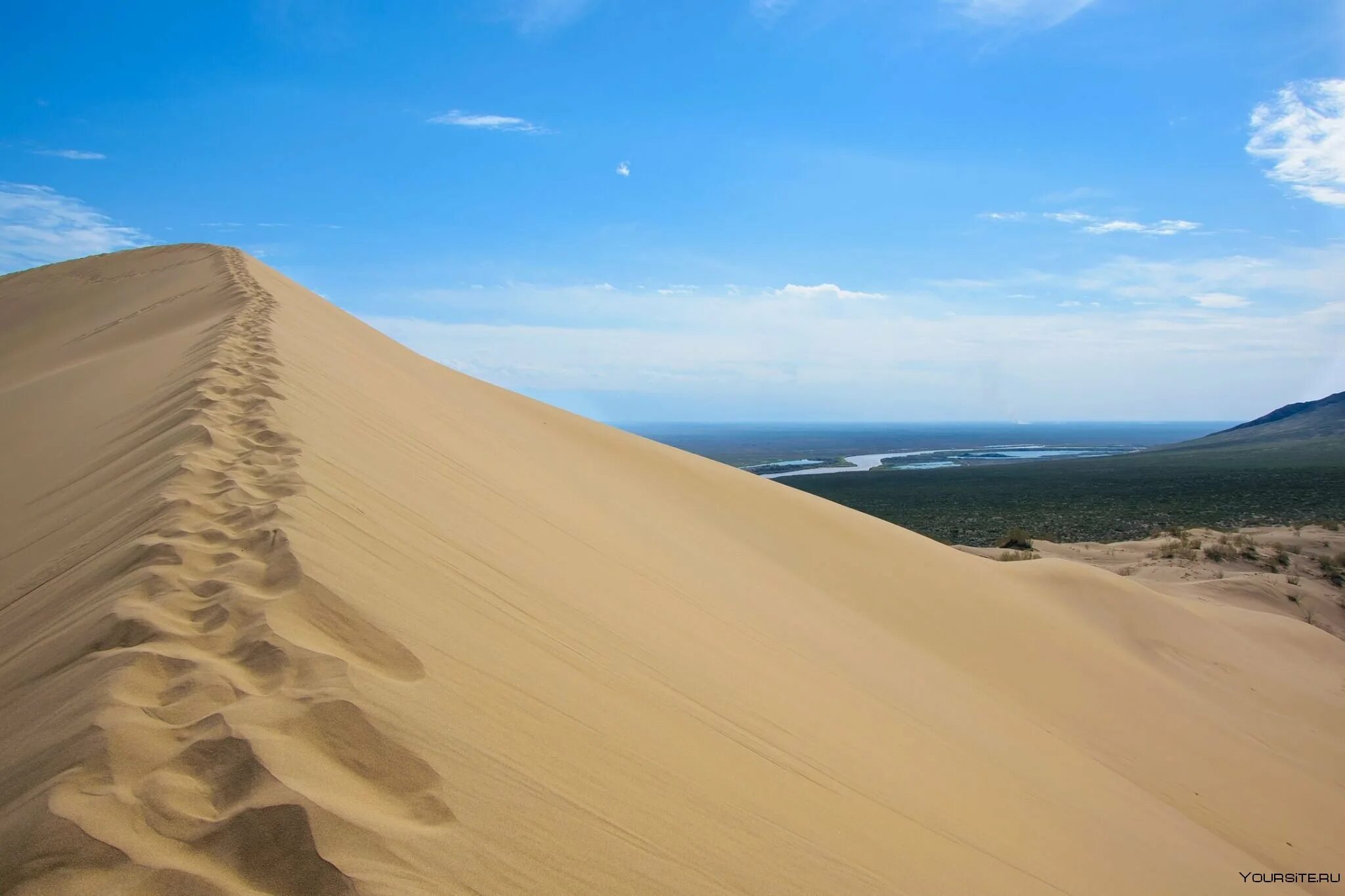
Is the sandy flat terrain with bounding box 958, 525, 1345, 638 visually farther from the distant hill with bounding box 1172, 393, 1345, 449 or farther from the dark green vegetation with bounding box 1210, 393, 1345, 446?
the dark green vegetation with bounding box 1210, 393, 1345, 446

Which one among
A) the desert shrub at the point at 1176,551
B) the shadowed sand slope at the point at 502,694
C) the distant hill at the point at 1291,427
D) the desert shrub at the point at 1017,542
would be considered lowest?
the desert shrub at the point at 1017,542

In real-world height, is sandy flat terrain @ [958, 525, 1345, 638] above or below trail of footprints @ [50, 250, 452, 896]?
below

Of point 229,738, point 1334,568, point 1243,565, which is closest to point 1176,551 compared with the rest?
point 1243,565

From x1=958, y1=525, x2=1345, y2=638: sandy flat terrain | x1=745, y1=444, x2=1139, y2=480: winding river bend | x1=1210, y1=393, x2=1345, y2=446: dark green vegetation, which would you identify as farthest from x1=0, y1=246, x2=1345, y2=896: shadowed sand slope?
x1=1210, y1=393, x2=1345, y2=446: dark green vegetation

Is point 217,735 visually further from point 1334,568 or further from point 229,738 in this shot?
point 1334,568

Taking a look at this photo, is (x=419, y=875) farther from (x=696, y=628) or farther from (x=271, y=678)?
(x=696, y=628)

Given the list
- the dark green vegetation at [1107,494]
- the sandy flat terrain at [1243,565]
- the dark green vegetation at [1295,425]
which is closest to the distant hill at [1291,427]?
the dark green vegetation at [1295,425]

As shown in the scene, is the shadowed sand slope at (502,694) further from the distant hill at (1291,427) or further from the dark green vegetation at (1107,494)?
the distant hill at (1291,427)
